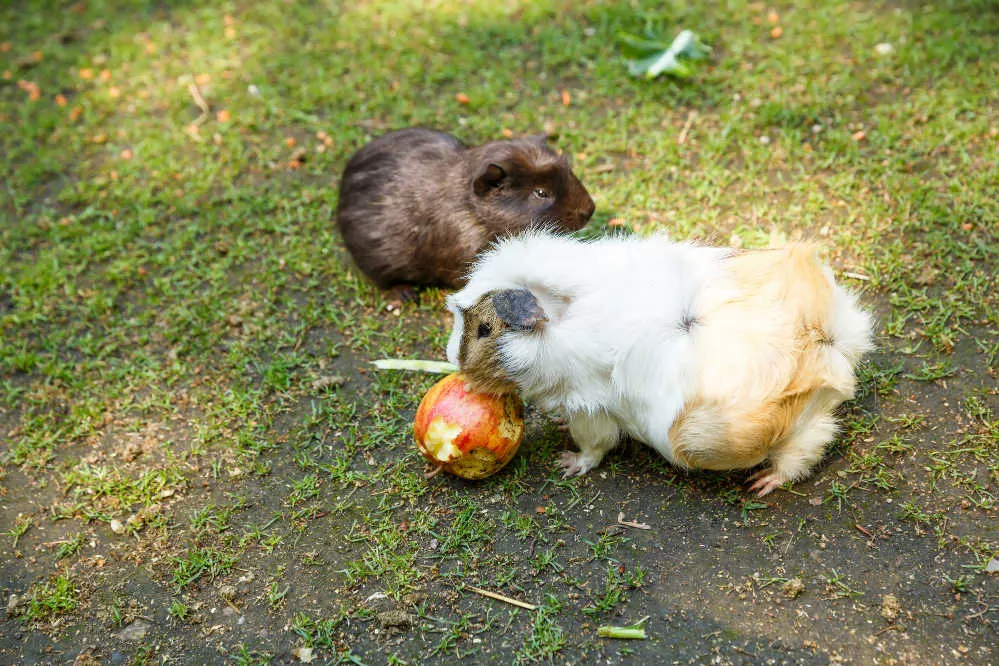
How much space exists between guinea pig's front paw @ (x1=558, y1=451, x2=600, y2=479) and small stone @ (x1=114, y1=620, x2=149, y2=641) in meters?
1.64

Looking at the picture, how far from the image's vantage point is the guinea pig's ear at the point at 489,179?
12.4 feet

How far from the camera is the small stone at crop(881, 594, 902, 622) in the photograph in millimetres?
2725

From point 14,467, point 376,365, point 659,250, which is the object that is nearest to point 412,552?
point 376,365

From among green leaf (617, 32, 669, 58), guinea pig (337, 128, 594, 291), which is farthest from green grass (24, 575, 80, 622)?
green leaf (617, 32, 669, 58)

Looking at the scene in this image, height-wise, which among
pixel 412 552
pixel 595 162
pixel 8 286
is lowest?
pixel 412 552

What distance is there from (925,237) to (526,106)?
7.84 ft

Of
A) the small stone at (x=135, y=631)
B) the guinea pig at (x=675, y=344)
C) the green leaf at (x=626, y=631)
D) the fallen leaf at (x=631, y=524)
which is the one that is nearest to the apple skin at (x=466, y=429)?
the guinea pig at (x=675, y=344)

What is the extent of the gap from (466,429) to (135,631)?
1.39 m

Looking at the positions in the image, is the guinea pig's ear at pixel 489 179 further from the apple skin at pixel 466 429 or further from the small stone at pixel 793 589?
the small stone at pixel 793 589

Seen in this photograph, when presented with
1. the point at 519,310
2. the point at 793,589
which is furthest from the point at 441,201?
the point at 793,589

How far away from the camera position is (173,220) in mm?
4844

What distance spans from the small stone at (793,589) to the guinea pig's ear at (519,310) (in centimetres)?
122

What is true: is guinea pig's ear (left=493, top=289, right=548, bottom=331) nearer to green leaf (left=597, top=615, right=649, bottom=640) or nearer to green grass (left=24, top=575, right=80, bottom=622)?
green leaf (left=597, top=615, right=649, bottom=640)

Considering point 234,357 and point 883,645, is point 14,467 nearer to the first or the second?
point 234,357
